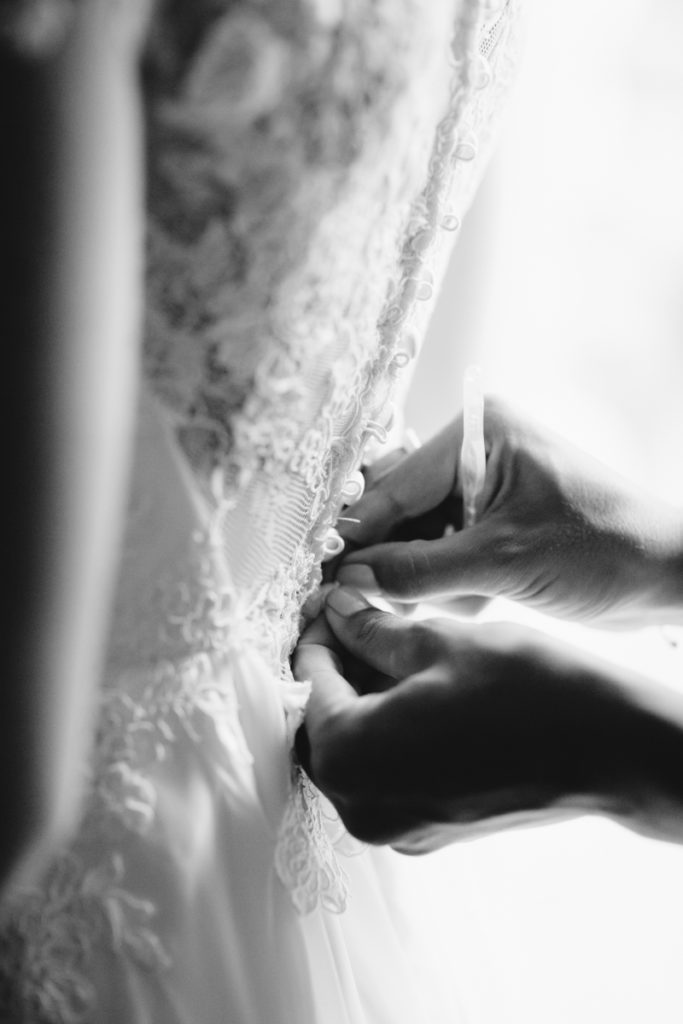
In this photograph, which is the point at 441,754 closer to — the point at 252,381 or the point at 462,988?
the point at 252,381

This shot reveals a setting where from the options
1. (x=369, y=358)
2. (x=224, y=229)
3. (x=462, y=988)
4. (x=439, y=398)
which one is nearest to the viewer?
(x=224, y=229)

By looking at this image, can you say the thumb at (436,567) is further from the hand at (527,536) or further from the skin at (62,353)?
the skin at (62,353)

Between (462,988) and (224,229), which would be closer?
(224,229)

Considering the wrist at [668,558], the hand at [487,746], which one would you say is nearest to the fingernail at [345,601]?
the hand at [487,746]

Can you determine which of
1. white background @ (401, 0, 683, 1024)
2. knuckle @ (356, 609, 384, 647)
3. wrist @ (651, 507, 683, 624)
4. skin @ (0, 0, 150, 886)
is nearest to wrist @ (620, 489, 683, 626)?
wrist @ (651, 507, 683, 624)

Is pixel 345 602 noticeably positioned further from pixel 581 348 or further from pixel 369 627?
pixel 581 348

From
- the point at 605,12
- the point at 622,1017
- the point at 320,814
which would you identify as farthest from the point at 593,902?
the point at 605,12

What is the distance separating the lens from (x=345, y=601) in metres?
0.59

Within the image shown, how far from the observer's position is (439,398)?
96 cm

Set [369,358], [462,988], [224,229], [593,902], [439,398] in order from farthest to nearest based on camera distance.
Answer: [439,398] < [593,902] < [462,988] < [369,358] < [224,229]

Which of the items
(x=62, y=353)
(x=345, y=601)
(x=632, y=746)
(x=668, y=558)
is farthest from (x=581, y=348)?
(x=62, y=353)

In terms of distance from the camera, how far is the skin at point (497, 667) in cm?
42

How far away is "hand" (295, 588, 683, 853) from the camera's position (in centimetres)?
42

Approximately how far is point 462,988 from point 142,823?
369 millimetres
